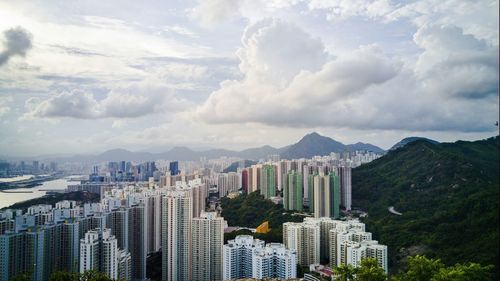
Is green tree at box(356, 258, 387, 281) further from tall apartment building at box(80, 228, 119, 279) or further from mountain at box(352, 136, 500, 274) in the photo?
mountain at box(352, 136, 500, 274)

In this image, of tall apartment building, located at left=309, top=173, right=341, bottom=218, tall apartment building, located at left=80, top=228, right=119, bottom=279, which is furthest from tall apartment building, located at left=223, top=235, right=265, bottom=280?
tall apartment building, located at left=309, top=173, right=341, bottom=218

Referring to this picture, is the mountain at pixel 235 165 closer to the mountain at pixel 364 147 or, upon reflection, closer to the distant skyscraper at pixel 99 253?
the mountain at pixel 364 147

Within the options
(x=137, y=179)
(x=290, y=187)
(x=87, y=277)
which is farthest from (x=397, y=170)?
(x=87, y=277)

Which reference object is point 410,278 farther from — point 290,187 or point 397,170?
point 397,170

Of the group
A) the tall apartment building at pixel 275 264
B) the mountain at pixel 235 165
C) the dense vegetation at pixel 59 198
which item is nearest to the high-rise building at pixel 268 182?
the mountain at pixel 235 165

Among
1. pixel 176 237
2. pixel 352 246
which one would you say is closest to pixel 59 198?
pixel 176 237

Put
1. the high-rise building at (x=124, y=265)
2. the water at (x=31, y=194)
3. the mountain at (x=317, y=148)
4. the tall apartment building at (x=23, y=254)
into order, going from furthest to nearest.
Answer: the mountain at (x=317, y=148) < the high-rise building at (x=124, y=265) < the water at (x=31, y=194) < the tall apartment building at (x=23, y=254)
